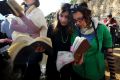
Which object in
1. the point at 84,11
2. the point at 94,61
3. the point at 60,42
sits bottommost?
the point at 94,61

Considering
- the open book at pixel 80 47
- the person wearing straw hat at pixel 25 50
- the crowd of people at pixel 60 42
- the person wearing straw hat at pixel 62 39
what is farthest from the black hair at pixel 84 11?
the person wearing straw hat at pixel 25 50

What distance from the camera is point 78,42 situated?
13.7 feet

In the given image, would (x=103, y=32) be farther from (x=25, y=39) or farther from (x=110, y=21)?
(x=110, y=21)

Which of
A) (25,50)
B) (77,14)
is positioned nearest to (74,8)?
(77,14)

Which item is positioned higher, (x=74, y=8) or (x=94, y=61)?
(x=74, y=8)

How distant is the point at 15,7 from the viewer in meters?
4.50

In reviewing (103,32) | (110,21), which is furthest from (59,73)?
(110,21)

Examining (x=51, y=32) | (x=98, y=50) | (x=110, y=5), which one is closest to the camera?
(x=98, y=50)

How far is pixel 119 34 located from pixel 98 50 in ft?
51.5

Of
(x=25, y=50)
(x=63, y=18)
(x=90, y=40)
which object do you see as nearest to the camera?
(x=25, y=50)

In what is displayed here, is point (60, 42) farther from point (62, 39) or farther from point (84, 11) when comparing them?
point (84, 11)

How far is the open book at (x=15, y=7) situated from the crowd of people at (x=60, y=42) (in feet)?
0.21

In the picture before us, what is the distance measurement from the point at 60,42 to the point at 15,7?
31.7 inches

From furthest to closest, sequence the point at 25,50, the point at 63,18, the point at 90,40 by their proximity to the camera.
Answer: the point at 63,18
the point at 90,40
the point at 25,50
